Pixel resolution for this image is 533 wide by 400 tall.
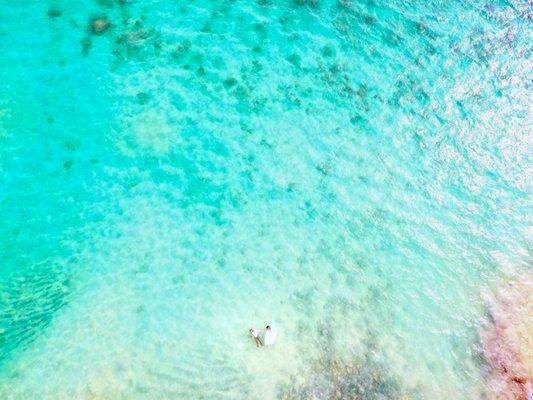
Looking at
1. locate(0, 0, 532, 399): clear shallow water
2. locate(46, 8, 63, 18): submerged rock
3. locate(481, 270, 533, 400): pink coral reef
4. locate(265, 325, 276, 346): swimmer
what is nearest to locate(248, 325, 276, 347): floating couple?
locate(265, 325, 276, 346): swimmer

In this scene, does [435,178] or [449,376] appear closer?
[449,376]

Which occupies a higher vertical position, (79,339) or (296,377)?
(296,377)

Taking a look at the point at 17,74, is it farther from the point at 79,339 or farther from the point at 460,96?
the point at 460,96

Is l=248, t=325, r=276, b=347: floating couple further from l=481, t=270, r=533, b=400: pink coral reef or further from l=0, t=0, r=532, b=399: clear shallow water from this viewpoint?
l=481, t=270, r=533, b=400: pink coral reef

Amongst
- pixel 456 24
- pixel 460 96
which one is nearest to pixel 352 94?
pixel 460 96

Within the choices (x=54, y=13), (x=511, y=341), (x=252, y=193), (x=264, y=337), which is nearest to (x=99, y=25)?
(x=54, y=13)

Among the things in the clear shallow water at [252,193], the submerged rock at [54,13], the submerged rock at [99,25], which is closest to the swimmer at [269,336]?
the clear shallow water at [252,193]
